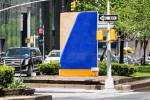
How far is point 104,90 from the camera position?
28078 millimetres

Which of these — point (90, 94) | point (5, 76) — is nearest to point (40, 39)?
point (90, 94)

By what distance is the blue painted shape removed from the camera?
31.7m

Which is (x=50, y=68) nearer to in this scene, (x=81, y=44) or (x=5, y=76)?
(x=81, y=44)

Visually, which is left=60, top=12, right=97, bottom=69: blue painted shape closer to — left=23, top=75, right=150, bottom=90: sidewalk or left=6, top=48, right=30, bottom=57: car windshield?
Answer: left=23, top=75, right=150, bottom=90: sidewalk

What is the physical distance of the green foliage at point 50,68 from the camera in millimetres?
32688

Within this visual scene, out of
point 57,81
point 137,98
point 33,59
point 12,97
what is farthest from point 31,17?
point 12,97

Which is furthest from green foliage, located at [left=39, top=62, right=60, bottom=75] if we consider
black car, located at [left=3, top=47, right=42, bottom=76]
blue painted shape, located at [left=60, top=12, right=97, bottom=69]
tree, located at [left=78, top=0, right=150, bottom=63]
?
tree, located at [left=78, top=0, right=150, bottom=63]

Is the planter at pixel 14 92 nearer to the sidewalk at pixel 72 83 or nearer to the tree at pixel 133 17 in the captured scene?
the sidewalk at pixel 72 83

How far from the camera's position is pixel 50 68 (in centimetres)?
3291

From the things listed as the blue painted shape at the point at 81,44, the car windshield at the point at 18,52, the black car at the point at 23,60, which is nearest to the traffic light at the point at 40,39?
the black car at the point at 23,60

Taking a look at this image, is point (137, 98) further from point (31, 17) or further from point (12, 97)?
point (31, 17)

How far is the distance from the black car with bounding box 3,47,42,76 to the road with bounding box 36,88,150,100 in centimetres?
→ 654

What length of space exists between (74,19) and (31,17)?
164 feet

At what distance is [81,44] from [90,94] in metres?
6.26
